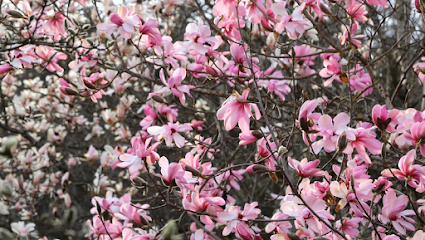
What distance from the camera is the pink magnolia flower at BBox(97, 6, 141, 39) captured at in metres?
1.65

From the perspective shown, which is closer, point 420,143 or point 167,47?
point 420,143

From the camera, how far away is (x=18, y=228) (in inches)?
85.0

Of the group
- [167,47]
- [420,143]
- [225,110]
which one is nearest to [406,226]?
[420,143]

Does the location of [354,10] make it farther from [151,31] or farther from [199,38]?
[151,31]

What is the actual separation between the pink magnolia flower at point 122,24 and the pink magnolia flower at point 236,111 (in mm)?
701

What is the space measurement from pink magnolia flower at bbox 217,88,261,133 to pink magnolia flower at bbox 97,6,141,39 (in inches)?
27.6

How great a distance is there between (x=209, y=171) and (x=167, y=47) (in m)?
0.64

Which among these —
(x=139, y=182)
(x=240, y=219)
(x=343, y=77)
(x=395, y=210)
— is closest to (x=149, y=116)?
(x=139, y=182)

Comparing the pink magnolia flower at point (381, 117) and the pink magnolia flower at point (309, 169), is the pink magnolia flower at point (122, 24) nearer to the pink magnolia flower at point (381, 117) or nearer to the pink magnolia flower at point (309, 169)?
the pink magnolia flower at point (309, 169)

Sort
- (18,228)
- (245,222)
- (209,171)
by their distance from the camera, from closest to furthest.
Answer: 1. (245,222)
2. (209,171)
3. (18,228)

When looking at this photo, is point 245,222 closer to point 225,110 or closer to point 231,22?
point 225,110

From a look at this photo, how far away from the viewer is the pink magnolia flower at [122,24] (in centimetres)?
165

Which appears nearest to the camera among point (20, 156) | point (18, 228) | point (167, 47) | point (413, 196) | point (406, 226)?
point (406, 226)

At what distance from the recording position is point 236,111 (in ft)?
3.99
